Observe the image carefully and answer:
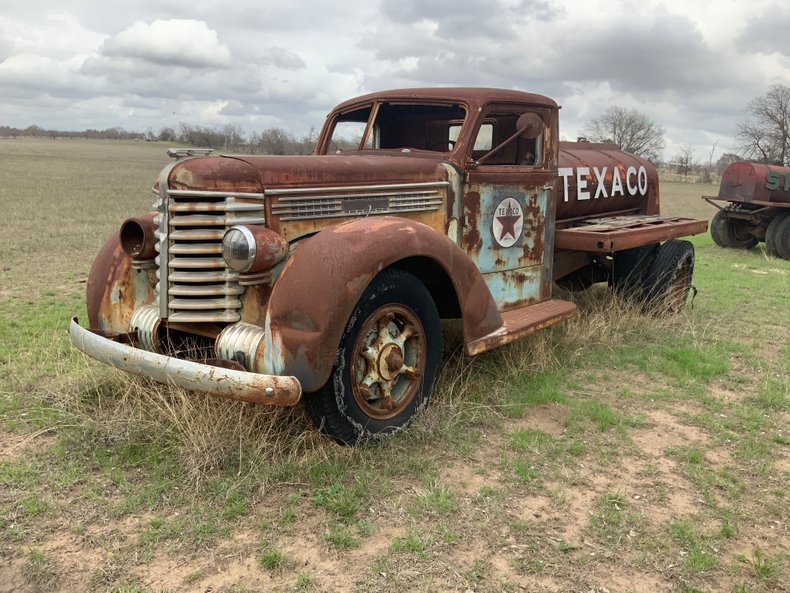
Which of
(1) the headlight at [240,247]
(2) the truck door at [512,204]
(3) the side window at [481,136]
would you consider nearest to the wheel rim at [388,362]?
(1) the headlight at [240,247]

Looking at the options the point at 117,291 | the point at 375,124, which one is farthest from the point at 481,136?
the point at 117,291

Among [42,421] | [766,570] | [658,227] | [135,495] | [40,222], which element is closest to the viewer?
[766,570]

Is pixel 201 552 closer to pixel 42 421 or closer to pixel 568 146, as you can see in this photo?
pixel 42 421

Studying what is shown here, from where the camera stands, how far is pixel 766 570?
2520 mm

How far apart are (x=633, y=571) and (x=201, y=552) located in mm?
1688

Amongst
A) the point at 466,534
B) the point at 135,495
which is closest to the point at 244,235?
the point at 135,495

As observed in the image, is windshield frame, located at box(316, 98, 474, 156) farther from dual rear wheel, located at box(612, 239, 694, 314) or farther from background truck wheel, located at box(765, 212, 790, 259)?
background truck wheel, located at box(765, 212, 790, 259)

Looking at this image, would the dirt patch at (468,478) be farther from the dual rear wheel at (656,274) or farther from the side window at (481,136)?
the dual rear wheel at (656,274)

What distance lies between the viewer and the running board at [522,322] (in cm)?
386

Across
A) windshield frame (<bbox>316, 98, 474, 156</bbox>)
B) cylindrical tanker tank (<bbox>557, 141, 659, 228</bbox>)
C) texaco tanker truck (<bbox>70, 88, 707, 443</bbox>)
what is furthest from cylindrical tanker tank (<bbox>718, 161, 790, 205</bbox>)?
windshield frame (<bbox>316, 98, 474, 156</bbox>)

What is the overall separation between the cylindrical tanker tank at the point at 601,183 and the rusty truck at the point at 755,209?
20.3 ft

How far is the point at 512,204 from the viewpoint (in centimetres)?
463

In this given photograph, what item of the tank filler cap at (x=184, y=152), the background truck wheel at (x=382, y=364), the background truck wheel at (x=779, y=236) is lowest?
the background truck wheel at (x=382, y=364)

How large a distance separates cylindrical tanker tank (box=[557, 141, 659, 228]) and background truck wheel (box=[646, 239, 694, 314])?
23.3 inches
